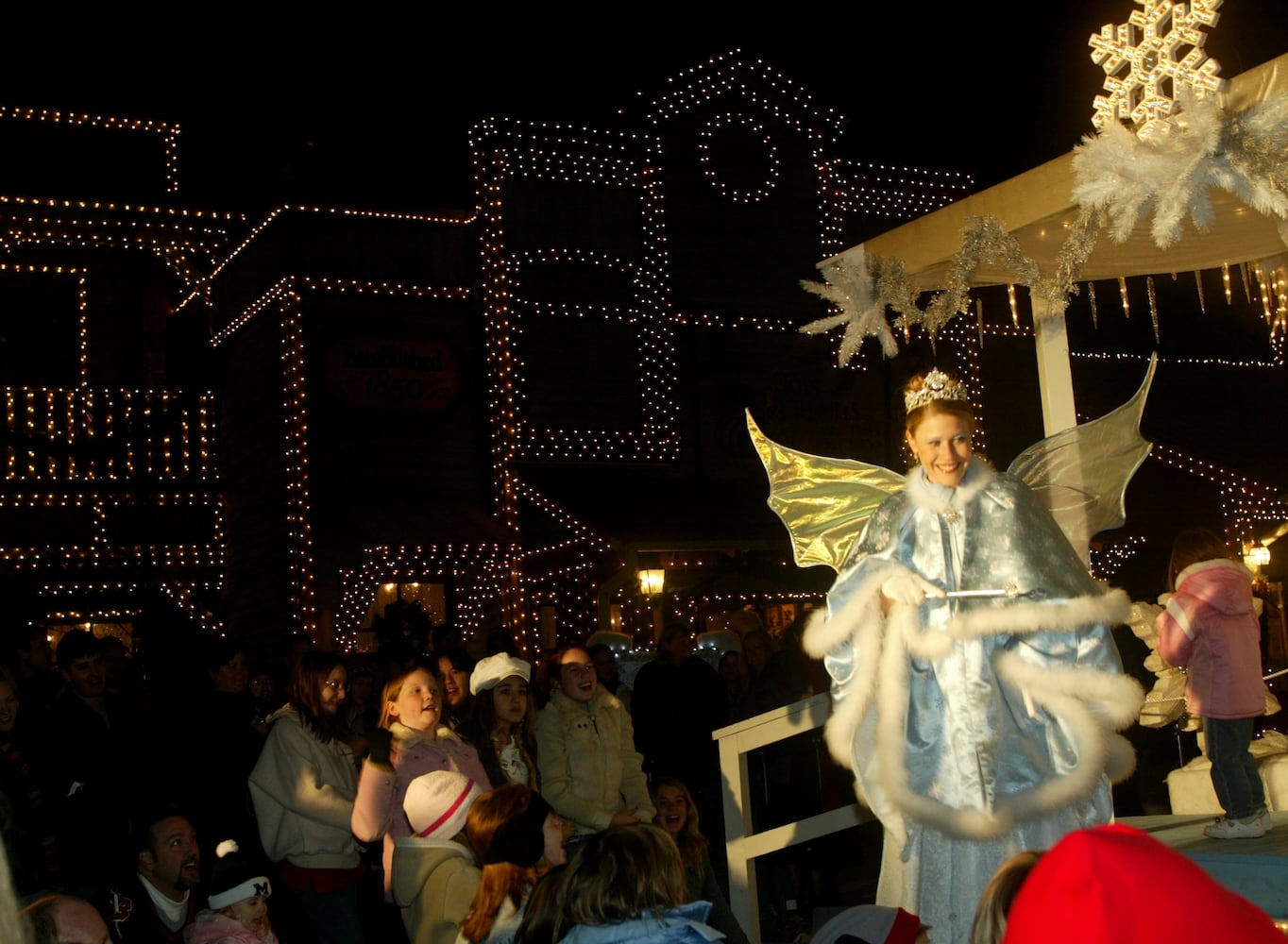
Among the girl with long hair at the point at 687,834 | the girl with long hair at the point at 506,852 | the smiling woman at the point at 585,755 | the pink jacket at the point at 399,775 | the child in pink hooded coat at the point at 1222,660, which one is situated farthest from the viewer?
the smiling woman at the point at 585,755

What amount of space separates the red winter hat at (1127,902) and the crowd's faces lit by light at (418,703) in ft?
14.7

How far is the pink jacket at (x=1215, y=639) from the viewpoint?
6184 millimetres

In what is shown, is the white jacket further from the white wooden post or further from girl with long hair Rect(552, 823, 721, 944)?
the white wooden post

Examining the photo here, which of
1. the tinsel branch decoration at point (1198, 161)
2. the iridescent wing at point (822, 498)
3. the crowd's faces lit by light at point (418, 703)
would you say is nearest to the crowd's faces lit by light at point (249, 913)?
the crowd's faces lit by light at point (418, 703)

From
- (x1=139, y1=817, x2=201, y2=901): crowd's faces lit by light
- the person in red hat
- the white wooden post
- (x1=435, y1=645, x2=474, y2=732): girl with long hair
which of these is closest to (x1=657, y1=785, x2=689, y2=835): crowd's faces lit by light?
(x1=435, y1=645, x2=474, y2=732): girl with long hair

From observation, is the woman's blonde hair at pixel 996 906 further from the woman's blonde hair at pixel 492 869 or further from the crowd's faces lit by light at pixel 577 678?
the crowd's faces lit by light at pixel 577 678

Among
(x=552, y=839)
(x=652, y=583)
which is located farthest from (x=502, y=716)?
(x=652, y=583)

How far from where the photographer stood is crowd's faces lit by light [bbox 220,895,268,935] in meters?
5.17

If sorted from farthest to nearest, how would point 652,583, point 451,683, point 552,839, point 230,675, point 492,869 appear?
point 652,583 → point 451,683 → point 230,675 → point 552,839 → point 492,869

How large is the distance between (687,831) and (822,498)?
1746mm

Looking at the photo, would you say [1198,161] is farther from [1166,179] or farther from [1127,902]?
[1127,902]

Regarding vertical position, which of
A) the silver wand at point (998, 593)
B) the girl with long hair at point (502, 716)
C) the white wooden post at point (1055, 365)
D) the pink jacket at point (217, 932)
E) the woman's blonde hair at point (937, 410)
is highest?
the white wooden post at point (1055, 365)

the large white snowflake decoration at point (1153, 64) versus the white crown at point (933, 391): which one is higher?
the large white snowflake decoration at point (1153, 64)

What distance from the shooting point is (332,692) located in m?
6.50
